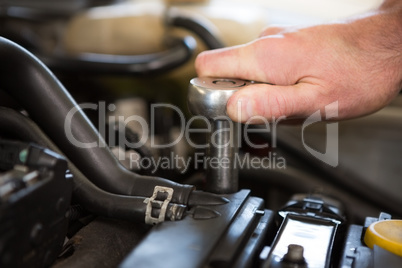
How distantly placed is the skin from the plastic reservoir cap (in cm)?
20

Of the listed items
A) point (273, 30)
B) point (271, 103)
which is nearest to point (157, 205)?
point (271, 103)

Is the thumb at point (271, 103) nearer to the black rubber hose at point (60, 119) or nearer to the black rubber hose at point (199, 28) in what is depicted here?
the black rubber hose at point (60, 119)

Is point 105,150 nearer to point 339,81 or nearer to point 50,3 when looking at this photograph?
point 339,81

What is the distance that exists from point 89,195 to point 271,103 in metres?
0.28

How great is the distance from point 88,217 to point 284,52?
1.28 ft

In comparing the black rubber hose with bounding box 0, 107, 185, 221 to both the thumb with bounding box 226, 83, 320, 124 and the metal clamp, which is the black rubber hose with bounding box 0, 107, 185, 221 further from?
the thumb with bounding box 226, 83, 320, 124

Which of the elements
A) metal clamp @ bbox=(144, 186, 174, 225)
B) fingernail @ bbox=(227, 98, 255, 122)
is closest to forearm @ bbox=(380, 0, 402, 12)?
fingernail @ bbox=(227, 98, 255, 122)

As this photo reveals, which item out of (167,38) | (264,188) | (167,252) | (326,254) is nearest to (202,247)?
(167,252)

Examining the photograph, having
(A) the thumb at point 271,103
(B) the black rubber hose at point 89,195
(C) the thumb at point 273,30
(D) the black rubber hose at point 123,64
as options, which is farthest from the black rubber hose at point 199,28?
(B) the black rubber hose at point 89,195

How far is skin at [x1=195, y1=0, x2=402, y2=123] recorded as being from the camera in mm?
730

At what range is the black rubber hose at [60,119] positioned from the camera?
0.65 metres

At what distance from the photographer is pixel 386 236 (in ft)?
1.85

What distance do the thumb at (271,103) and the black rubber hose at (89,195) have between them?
16 centimetres

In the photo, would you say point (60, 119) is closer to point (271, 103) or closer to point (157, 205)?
point (157, 205)
